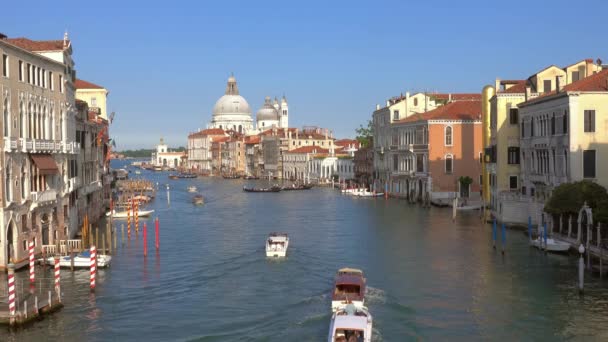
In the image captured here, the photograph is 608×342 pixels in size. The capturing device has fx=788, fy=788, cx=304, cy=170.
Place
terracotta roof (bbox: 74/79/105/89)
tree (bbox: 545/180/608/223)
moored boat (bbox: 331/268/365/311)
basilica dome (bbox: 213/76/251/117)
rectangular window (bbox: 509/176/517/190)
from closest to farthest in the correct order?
1. moored boat (bbox: 331/268/365/311)
2. tree (bbox: 545/180/608/223)
3. rectangular window (bbox: 509/176/517/190)
4. terracotta roof (bbox: 74/79/105/89)
5. basilica dome (bbox: 213/76/251/117)

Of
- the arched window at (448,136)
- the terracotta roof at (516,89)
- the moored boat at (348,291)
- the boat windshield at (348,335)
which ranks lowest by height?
the boat windshield at (348,335)

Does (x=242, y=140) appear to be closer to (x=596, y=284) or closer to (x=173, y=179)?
(x=173, y=179)

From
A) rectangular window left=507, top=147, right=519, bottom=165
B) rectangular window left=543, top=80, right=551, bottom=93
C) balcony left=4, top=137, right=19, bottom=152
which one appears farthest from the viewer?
rectangular window left=507, top=147, right=519, bottom=165

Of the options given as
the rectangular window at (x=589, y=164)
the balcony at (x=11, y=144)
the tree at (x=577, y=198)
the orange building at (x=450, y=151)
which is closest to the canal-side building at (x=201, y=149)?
the orange building at (x=450, y=151)

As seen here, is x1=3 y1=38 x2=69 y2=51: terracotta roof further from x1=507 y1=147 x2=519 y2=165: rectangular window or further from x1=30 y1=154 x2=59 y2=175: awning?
x1=507 y1=147 x2=519 y2=165: rectangular window

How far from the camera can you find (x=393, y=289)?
20609 millimetres

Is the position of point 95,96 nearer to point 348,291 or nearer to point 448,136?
point 448,136

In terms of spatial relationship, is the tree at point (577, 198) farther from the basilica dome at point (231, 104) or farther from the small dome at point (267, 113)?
the basilica dome at point (231, 104)

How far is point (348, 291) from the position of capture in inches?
724

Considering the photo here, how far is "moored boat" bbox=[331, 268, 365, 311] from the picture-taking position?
58.1 ft

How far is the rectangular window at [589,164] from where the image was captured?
26.6m

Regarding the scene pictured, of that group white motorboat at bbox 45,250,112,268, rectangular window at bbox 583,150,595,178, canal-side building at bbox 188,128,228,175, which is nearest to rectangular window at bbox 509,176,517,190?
rectangular window at bbox 583,150,595,178

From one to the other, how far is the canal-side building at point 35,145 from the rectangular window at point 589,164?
56.5 ft

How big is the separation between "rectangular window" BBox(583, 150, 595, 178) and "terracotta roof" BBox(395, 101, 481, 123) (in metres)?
21.1
